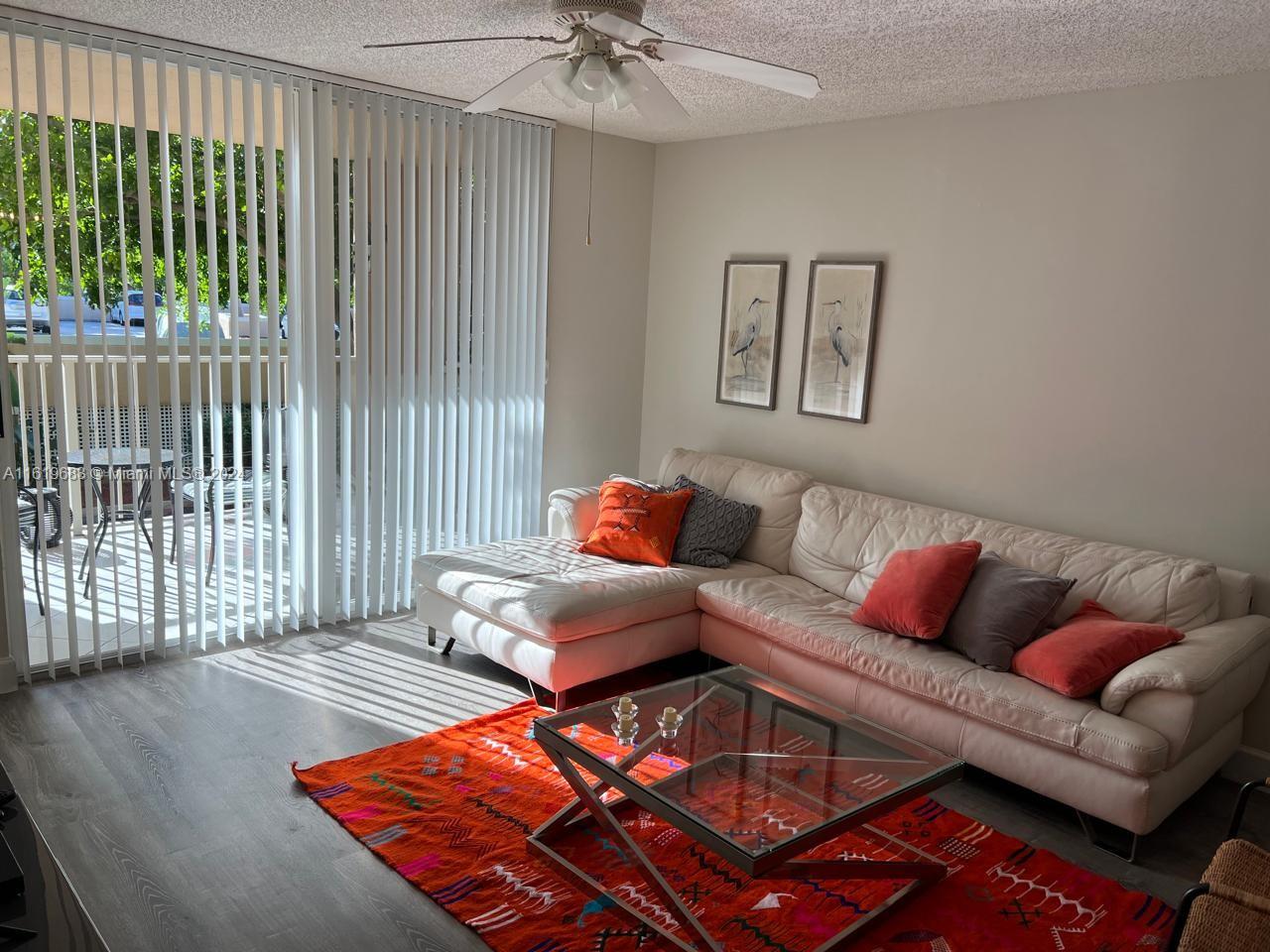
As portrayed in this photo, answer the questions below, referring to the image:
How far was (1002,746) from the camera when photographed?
309 centimetres

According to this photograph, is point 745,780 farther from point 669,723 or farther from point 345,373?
point 345,373

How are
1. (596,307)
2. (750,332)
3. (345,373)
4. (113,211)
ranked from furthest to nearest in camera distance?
(596,307) < (750,332) < (113,211) < (345,373)

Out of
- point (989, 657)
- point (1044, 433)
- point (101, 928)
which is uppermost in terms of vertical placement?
point (1044, 433)

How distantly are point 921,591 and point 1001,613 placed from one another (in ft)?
0.96

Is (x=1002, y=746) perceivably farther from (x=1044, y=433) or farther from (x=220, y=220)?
(x=220, y=220)

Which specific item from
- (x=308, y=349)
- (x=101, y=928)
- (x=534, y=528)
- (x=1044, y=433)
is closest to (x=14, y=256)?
(x=308, y=349)

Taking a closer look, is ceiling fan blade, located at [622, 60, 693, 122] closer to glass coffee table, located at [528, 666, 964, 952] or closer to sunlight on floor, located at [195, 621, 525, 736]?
glass coffee table, located at [528, 666, 964, 952]

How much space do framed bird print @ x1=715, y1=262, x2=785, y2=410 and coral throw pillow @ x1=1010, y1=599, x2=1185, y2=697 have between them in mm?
2093

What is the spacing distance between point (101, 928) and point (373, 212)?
119 inches

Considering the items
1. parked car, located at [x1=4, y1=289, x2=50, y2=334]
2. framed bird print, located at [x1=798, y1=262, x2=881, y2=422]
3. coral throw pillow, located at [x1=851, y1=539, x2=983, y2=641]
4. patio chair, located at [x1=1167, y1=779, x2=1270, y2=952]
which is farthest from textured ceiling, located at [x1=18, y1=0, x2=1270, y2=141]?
patio chair, located at [x1=1167, y1=779, x2=1270, y2=952]

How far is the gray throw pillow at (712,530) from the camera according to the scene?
4.38 m

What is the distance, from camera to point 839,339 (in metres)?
4.54

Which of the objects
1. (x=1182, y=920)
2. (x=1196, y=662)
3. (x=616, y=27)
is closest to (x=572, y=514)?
(x=616, y=27)

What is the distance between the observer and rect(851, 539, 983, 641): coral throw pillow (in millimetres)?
3445
